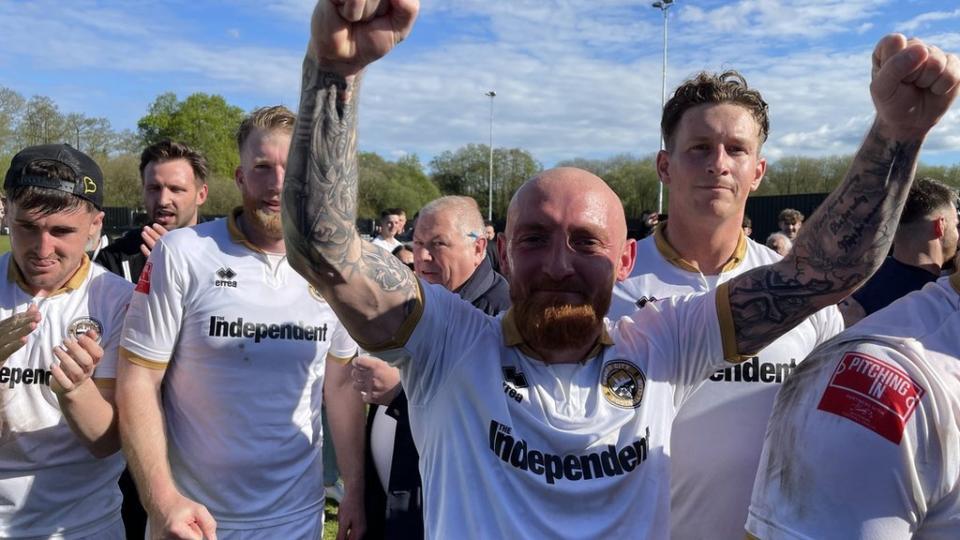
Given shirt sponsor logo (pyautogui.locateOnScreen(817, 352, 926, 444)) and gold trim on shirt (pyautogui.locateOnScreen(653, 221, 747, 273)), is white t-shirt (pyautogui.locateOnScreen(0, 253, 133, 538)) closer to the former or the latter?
gold trim on shirt (pyautogui.locateOnScreen(653, 221, 747, 273))

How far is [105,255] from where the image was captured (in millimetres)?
4426

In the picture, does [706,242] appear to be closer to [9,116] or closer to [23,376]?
[23,376]

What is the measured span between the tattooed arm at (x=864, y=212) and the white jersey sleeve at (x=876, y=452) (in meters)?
0.35

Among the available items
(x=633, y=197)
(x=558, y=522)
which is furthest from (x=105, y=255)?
(x=633, y=197)

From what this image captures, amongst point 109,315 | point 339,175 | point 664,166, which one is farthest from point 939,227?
point 109,315

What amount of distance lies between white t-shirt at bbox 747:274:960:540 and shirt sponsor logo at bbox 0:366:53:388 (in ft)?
8.25

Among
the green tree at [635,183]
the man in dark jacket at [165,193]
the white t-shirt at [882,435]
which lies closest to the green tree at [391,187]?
the green tree at [635,183]

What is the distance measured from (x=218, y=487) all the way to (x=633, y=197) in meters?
47.3

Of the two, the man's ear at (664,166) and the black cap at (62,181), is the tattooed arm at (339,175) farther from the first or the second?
the black cap at (62,181)

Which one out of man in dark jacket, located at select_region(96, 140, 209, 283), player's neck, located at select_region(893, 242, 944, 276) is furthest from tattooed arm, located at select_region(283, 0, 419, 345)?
player's neck, located at select_region(893, 242, 944, 276)

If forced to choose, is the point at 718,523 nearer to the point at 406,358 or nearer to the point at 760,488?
the point at 760,488

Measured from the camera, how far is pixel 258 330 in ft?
9.19

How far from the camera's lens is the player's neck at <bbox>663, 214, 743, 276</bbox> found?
2527mm

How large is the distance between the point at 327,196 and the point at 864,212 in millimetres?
1247
